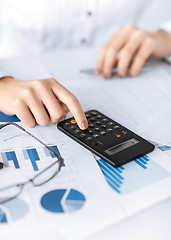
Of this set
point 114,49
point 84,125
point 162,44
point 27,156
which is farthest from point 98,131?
point 162,44

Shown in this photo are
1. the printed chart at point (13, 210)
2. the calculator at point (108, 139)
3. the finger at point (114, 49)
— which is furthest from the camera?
the finger at point (114, 49)

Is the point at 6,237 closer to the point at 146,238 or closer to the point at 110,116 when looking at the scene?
the point at 146,238

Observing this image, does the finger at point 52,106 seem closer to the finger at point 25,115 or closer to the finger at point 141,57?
the finger at point 25,115

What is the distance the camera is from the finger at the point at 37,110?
1.68 ft

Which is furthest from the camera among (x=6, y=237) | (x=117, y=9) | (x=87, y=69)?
(x=117, y=9)

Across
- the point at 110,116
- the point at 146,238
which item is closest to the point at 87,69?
the point at 110,116

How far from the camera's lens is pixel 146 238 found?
0.35 m

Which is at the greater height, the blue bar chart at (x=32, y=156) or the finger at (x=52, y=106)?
the finger at (x=52, y=106)

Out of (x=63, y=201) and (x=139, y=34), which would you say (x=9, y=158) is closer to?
(x=63, y=201)

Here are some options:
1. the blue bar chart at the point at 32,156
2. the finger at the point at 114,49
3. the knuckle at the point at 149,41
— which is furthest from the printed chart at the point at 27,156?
the knuckle at the point at 149,41

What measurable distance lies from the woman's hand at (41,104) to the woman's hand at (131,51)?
0.23 meters

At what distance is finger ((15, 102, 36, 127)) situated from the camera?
1.69 feet

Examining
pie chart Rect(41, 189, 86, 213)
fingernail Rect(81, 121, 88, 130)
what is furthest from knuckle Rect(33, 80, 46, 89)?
pie chart Rect(41, 189, 86, 213)

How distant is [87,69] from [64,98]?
27 cm
